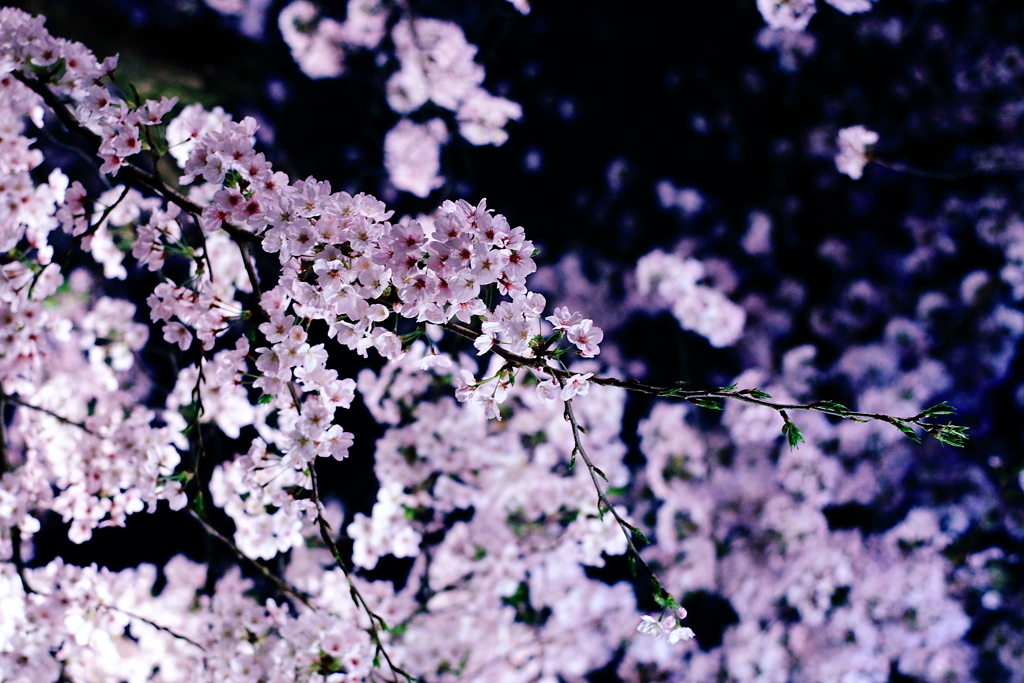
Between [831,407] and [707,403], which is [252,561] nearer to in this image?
[707,403]

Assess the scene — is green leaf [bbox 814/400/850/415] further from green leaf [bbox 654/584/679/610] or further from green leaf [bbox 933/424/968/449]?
green leaf [bbox 654/584/679/610]

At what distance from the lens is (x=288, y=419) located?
1.60 m

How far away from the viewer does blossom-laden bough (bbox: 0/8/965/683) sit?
120 centimetres

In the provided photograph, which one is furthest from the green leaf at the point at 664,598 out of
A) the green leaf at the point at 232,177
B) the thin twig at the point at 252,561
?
the green leaf at the point at 232,177

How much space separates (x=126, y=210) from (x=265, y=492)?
4.46 ft

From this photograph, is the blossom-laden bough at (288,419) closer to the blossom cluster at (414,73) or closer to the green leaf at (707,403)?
the green leaf at (707,403)

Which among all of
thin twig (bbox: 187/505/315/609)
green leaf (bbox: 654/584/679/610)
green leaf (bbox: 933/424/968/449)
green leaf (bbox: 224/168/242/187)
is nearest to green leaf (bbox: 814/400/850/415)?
green leaf (bbox: 933/424/968/449)

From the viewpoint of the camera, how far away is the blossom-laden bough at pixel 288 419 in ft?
3.95

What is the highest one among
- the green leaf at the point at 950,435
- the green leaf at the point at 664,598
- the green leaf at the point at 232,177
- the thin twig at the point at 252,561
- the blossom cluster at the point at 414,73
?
the blossom cluster at the point at 414,73

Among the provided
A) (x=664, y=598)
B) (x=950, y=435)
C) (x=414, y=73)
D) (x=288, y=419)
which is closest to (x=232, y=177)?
(x=288, y=419)

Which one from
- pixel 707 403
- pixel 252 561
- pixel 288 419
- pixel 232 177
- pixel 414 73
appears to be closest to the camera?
pixel 707 403

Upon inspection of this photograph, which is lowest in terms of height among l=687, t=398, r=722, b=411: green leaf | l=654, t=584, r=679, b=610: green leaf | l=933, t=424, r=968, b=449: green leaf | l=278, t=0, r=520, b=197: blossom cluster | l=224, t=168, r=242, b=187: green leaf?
l=654, t=584, r=679, b=610: green leaf

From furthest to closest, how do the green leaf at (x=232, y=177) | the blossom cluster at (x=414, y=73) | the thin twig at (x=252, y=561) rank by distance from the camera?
the blossom cluster at (x=414, y=73), the thin twig at (x=252, y=561), the green leaf at (x=232, y=177)

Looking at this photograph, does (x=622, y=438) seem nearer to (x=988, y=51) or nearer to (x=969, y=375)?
(x=969, y=375)
